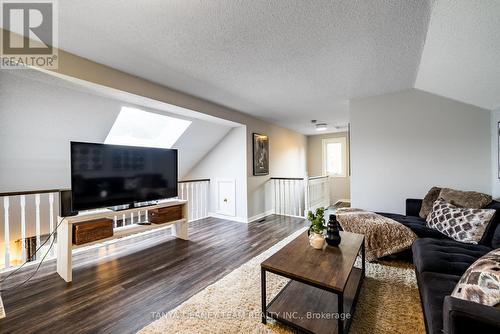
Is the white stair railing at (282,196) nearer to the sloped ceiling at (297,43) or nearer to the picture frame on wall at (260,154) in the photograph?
the picture frame on wall at (260,154)

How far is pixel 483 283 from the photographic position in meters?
1.03

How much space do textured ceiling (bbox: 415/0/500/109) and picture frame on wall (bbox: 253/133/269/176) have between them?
3028 millimetres

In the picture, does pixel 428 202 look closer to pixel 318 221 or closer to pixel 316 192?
pixel 318 221

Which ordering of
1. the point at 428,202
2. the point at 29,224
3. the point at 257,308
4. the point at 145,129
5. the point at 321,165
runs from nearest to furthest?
the point at 257,308, the point at 428,202, the point at 29,224, the point at 145,129, the point at 321,165

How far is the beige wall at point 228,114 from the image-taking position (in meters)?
2.24

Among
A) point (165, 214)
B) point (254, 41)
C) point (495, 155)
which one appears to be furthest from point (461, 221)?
point (165, 214)

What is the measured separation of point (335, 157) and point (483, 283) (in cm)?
652

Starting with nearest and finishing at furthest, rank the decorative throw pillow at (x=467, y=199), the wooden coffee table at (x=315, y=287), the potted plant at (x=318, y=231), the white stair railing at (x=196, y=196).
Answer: the wooden coffee table at (x=315, y=287) < the potted plant at (x=318, y=231) < the decorative throw pillow at (x=467, y=199) < the white stair railing at (x=196, y=196)

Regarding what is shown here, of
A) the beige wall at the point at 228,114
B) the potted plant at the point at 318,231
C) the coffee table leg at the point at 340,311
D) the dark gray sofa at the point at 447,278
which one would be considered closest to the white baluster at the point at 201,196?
the beige wall at the point at 228,114

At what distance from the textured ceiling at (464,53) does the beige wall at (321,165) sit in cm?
420

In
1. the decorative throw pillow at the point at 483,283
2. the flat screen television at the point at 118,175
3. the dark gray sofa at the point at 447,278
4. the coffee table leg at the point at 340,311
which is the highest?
the flat screen television at the point at 118,175

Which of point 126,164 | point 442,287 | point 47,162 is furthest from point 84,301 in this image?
point 442,287

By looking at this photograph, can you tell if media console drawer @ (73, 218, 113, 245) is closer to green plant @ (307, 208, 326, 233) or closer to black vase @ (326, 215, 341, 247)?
green plant @ (307, 208, 326, 233)

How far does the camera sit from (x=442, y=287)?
1.36 metres
